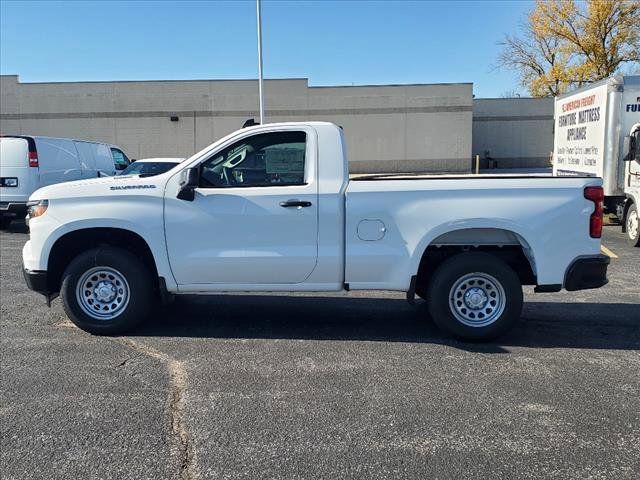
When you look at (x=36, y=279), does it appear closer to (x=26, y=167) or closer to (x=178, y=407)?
(x=178, y=407)

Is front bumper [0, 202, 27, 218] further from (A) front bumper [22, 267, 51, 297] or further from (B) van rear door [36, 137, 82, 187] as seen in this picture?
(A) front bumper [22, 267, 51, 297]

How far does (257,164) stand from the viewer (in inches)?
225

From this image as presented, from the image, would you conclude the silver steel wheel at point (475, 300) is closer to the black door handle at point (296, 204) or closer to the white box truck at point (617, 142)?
the black door handle at point (296, 204)

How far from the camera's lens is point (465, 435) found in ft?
12.3

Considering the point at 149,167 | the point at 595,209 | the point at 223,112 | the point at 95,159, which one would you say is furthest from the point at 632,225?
the point at 223,112

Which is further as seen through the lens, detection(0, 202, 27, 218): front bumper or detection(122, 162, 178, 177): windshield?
detection(122, 162, 178, 177): windshield

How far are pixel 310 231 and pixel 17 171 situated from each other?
33.3ft

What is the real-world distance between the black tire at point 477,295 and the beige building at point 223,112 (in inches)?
1196

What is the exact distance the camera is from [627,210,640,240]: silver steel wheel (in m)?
11.3

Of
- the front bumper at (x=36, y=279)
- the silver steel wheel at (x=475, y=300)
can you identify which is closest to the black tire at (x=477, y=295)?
the silver steel wheel at (x=475, y=300)

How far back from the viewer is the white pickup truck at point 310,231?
17.8ft

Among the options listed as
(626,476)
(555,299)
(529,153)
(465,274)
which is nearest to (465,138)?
(529,153)

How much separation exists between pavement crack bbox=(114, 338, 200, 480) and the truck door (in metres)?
0.73

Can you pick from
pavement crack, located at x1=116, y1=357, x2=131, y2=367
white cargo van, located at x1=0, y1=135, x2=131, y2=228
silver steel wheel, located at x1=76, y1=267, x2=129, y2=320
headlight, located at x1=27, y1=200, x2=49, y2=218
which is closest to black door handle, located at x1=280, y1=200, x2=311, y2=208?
silver steel wheel, located at x1=76, y1=267, x2=129, y2=320
